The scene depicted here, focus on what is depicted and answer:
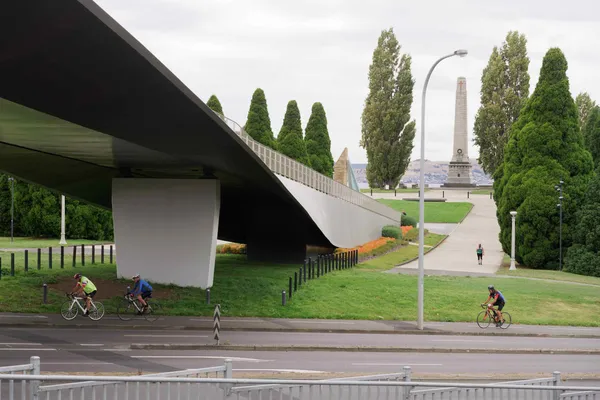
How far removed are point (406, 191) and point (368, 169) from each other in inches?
212

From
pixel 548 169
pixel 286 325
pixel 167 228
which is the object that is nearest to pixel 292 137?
pixel 548 169

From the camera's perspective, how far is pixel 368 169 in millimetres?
107062

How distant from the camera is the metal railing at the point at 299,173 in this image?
107 feet

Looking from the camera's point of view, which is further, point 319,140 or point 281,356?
point 319,140

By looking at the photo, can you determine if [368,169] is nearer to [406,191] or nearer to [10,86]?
[406,191]

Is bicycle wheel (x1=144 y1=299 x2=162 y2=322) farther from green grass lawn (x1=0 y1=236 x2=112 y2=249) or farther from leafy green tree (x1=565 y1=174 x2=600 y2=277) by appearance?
leafy green tree (x1=565 y1=174 x2=600 y2=277)

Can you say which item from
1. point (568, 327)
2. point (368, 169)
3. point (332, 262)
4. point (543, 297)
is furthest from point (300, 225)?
point (368, 169)

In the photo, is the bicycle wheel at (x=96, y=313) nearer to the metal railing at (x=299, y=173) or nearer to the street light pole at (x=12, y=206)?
the metal railing at (x=299, y=173)

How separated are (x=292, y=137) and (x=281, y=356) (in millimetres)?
53665

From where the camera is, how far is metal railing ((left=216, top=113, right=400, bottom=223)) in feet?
107

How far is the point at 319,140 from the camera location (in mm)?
81000

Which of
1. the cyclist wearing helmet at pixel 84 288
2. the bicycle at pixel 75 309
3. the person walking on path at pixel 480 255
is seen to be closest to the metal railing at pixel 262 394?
the cyclist wearing helmet at pixel 84 288

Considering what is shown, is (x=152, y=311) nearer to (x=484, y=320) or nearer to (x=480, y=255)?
(x=484, y=320)


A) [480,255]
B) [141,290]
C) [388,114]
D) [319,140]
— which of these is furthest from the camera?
[388,114]
